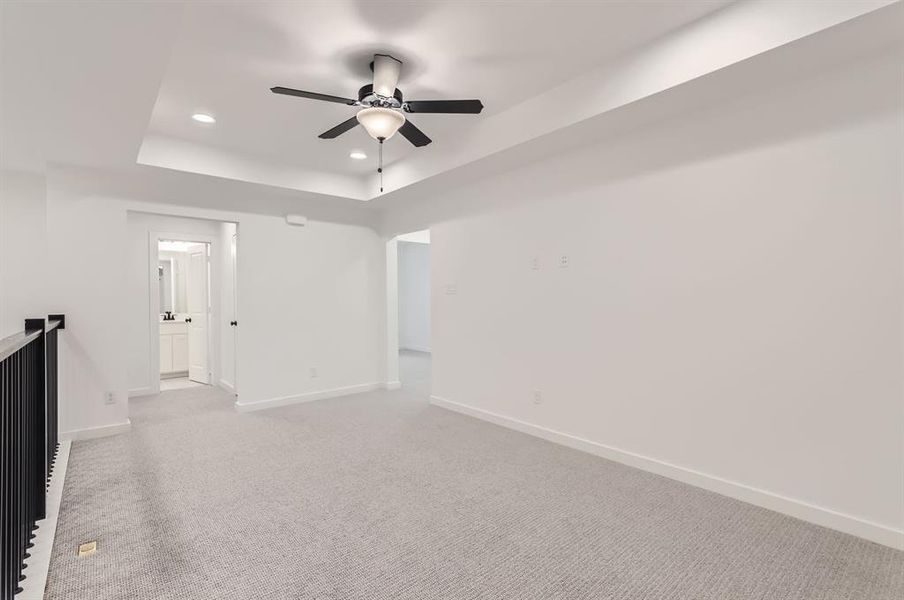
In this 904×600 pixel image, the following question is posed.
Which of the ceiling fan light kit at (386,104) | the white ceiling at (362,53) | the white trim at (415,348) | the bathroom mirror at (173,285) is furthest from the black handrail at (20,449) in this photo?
the white trim at (415,348)

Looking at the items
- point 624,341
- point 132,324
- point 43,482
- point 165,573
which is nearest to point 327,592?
point 165,573

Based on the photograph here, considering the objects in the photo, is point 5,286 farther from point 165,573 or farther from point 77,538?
point 165,573

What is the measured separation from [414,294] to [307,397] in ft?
16.9

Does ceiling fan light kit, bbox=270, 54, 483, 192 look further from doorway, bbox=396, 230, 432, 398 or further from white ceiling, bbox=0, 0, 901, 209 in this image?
doorway, bbox=396, 230, 432, 398

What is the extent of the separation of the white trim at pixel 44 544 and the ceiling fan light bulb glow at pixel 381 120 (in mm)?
2655

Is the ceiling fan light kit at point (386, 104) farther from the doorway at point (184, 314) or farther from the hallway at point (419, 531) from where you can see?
the doorway at point (184, 314)

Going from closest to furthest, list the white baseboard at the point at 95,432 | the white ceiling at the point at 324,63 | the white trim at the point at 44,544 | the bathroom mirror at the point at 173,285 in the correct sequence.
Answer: the white trim at the point at 44,544 → the white ceiling at the point at 324,63 → the white baseboard at the point at 95,432 → the bathroom mirror at the point at 173,285

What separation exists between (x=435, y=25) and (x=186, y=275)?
635 cm

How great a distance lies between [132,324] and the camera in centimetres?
555

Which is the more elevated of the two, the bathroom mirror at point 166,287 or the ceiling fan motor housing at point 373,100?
the ceiling fan motor housing at point 373,100

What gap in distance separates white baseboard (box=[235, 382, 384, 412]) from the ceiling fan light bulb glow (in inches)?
135

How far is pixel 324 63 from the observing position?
2789mm

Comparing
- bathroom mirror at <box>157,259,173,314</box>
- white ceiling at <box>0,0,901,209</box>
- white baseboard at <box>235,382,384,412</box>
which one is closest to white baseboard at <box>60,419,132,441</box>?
white baseboard at <box>235,382,384,412</box>

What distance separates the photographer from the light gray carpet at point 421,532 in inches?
74.1
